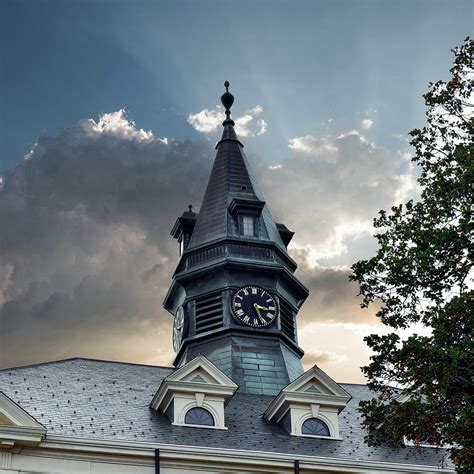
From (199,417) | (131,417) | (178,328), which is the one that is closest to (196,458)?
(199,417)

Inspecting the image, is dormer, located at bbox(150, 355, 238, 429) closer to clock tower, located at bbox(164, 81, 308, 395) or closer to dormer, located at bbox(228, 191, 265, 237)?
clock tower, located at bbox(164, 81, 308, 395)

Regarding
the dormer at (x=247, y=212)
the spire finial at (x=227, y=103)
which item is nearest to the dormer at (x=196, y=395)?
the dormer at (x=247, y=212)

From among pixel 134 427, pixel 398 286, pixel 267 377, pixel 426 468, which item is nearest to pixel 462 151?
pixel 398 286

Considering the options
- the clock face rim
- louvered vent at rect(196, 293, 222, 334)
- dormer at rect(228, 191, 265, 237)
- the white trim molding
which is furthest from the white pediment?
dormer at rect(228, 191, 265, 237)

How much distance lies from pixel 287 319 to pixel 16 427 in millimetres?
18271

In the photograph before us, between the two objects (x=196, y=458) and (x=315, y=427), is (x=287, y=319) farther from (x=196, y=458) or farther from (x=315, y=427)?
(x=196, y=458)

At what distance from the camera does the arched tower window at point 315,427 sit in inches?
1369

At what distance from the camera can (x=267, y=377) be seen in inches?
1591

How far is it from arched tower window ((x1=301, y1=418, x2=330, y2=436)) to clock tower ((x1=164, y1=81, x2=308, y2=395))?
4.79 meters

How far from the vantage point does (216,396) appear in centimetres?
3425

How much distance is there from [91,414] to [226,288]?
12.4 metres

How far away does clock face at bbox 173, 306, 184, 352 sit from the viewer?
1763 inches

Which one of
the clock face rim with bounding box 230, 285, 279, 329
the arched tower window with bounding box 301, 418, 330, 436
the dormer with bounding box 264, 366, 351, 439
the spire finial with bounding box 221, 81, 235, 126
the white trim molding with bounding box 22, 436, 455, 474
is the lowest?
the white trim molding with bounding box 22, 436, 455, 474

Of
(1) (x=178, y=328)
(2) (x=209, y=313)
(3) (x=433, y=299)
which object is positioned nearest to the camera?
(3) (x=433, y=299)
